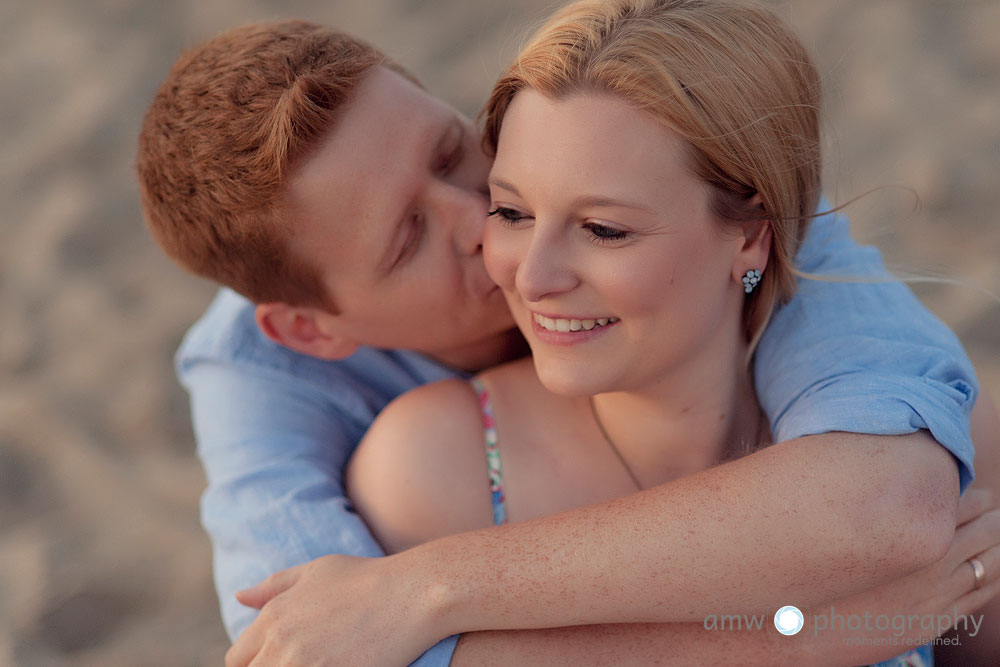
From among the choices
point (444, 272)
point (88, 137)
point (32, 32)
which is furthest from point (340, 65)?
point (32, 32)

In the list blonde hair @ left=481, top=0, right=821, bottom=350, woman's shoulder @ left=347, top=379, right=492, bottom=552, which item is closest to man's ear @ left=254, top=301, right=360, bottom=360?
woman's shoulder @ left=347, top=379, right=492, bottom=552

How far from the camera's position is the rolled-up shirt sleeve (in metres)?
2.03

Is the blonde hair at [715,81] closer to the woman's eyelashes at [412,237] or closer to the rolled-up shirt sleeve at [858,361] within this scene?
the rolled-up shirt sleeve at [858,361]

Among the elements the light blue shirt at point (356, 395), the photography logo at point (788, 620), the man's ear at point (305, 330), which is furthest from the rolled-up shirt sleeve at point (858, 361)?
the man's ear at point (305, 330)

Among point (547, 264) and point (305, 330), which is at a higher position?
point (547, 264)

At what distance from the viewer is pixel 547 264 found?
2.02 m

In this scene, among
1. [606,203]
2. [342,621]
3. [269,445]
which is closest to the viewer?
[606,203]

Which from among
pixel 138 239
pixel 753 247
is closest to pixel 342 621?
pixel 753 247

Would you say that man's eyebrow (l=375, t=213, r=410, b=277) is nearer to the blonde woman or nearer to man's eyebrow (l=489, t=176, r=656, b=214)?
the blonde woman

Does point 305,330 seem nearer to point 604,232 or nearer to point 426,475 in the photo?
point 426,475

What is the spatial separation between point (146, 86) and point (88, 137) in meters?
0.45

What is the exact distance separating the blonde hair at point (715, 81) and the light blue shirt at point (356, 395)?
10.5 inches

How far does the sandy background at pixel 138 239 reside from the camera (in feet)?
12.1

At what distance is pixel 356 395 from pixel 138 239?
252 centimetres
